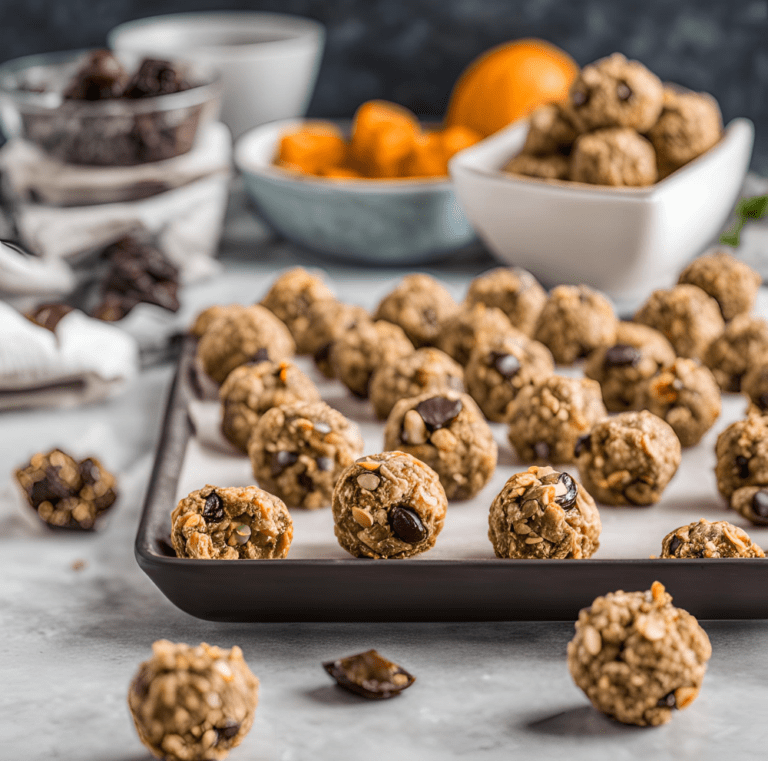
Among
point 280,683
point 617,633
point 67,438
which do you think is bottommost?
point 67,438

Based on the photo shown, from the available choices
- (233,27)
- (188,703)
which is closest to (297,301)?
(188,703)

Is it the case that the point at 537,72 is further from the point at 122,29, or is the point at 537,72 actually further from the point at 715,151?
the point at 122,29

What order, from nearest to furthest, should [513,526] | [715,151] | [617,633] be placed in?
1. [617,633]
2. [513,526]
3. [715,151]

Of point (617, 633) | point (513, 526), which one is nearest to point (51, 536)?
point (513, 526)

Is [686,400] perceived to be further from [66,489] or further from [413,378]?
[66,489]

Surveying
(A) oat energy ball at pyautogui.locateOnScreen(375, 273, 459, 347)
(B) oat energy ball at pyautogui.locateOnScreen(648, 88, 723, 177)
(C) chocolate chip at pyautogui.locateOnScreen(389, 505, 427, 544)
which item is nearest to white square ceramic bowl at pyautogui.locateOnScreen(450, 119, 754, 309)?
(B) oat energy ball at pyautogui.locateOnScreen(648, 88, 723, 177)

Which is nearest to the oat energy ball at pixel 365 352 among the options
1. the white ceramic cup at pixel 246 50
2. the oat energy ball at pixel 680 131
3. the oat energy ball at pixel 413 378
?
the oat energy ball at pixel 413 378

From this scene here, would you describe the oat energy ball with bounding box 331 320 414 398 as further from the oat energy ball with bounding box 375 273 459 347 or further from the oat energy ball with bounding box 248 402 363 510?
the oat energy ball with bounding box 248 402 363 510
